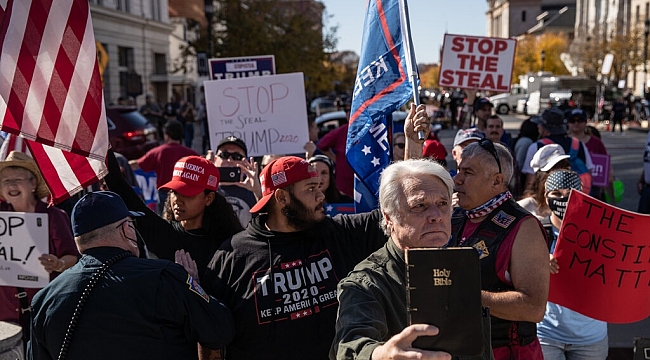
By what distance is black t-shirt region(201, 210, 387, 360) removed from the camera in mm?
3449

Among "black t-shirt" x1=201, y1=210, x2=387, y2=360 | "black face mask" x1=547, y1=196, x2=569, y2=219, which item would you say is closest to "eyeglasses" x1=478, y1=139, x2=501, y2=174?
"black t-shirt" x1=201, y1=210, x2=387, y2=360

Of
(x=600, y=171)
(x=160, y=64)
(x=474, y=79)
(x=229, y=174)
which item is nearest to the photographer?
(x=229, y=174)

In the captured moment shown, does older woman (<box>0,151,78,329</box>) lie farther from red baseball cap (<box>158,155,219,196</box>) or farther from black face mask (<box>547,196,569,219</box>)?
black face mask (<box>547,196,569,219</box>)

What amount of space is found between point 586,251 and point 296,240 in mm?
1541

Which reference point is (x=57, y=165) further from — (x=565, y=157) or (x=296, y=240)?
(x=565, y=157)

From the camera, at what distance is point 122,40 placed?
1537 inches

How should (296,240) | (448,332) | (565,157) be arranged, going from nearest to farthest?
(448,332) < (296,240) < (565,157)

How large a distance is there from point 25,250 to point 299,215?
6.79ft

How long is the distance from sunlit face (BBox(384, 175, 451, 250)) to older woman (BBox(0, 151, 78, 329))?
8.88 ft

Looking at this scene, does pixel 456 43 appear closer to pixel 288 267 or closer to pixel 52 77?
pixel 52 77

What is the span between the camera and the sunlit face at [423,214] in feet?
8.82

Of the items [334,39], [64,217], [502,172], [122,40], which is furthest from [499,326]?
[122,40]

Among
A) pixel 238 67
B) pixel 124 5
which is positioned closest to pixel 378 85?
pixel 238 67

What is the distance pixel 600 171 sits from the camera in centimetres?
815
